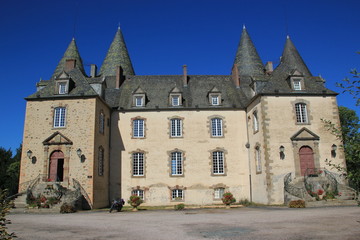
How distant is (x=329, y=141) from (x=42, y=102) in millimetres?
20722

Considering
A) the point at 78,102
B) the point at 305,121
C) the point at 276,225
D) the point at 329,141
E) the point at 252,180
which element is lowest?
the point at 276,225

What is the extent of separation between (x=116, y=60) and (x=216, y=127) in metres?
13.1

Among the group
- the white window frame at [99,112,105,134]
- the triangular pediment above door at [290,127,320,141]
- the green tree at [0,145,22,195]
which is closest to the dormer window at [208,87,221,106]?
the triangular pediment above door at [290,127,320,141]

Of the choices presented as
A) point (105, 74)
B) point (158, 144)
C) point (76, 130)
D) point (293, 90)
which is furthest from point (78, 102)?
point (293, 90)

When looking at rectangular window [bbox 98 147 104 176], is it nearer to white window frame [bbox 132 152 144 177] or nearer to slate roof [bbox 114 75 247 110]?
white window frame [bbox 132 152 144 177]

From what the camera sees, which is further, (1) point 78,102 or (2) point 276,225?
(1) point 78,102

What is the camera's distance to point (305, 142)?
21953 millimetres

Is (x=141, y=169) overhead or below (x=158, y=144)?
below

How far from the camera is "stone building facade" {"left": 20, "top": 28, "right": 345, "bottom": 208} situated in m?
21.9

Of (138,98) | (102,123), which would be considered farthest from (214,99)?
(102,123)

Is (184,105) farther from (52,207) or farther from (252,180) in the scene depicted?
(52,207)

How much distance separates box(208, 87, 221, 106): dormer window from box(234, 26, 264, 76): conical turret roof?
5.53m

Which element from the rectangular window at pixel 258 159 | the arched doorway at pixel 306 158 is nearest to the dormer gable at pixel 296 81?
the arched doorway at pixel 306 158

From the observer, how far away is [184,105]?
26688 mm
